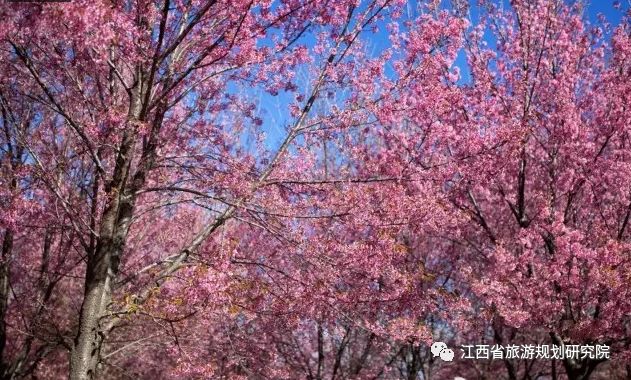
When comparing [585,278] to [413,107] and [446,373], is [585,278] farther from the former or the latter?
[446,373]

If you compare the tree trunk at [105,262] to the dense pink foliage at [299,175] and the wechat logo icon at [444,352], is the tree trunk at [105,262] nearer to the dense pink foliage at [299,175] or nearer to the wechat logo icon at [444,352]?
the dense pink foliage at [299,175]

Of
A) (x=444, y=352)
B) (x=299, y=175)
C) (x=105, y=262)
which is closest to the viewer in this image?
(x=105, y=262)

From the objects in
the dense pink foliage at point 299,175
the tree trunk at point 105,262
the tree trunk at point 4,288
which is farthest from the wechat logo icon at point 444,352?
the tree trunk at point 4,288

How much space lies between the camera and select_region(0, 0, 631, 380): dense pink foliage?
5762 mm

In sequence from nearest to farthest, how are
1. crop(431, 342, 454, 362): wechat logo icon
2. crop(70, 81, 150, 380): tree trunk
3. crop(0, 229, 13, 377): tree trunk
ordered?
1. crop(70, 81, 150, 380): tree trunk
2. crop(0, 229, 13, 377): tree trunk
3. crop(431, 342, 454, 362): wechat logo icon

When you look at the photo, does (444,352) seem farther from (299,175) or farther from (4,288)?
(4,288)

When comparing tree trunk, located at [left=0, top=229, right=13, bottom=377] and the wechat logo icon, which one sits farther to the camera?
the wechat logo icon

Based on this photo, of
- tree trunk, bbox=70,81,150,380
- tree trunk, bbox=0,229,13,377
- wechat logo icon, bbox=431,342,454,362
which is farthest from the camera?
wechat logo icon, bbox=431,342,454,362

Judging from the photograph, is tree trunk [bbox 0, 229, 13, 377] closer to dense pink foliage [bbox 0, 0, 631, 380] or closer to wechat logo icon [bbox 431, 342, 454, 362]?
dense pink foliage [bbox 0, 0, 631, 380]

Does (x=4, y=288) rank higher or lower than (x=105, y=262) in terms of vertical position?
higher

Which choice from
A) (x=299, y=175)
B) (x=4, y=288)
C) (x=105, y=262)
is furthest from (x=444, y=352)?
(x=4, y=288)

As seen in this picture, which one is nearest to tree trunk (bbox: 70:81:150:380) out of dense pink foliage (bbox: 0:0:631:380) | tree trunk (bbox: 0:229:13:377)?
dense pink foliage (bbox: 0:0:631:380)

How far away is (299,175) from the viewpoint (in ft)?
26.2

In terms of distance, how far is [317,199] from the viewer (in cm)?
697
